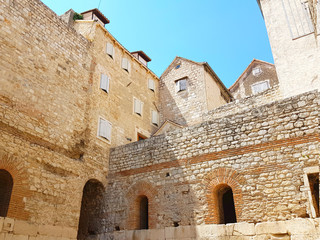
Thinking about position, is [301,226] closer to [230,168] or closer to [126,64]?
[230,168]

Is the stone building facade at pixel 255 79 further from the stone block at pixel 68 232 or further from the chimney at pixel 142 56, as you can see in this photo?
the stone block at pixel 68 232

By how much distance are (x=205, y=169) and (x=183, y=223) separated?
1.72m

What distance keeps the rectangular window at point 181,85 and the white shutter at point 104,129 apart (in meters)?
6.19

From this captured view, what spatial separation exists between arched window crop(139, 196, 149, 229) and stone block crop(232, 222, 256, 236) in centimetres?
349

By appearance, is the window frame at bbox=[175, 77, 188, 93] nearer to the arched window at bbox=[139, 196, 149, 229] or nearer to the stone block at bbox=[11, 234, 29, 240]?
the arched window at bbox=[139, 196, 149, 229]

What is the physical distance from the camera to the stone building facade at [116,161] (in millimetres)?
7473

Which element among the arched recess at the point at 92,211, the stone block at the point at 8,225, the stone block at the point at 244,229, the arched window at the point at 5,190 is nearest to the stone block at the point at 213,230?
the stone block at the point at 244,229

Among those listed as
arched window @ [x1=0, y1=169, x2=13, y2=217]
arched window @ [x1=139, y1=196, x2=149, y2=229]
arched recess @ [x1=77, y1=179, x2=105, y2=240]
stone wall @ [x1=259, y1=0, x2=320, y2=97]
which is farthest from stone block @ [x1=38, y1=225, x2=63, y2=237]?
stone wall @ [x1=259, y1=0, x2=320, y2=97]

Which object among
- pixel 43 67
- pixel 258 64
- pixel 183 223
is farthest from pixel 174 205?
pixel 258 64

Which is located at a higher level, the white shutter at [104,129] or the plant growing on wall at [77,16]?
the plant growing on wall at [77,16]

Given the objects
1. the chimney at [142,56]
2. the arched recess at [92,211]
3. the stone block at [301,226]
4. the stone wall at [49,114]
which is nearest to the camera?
the stone block at [301,226]

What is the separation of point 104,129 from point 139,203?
3.47 metres

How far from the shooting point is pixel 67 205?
9.09 m

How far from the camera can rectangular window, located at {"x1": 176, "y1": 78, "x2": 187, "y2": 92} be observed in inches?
663
